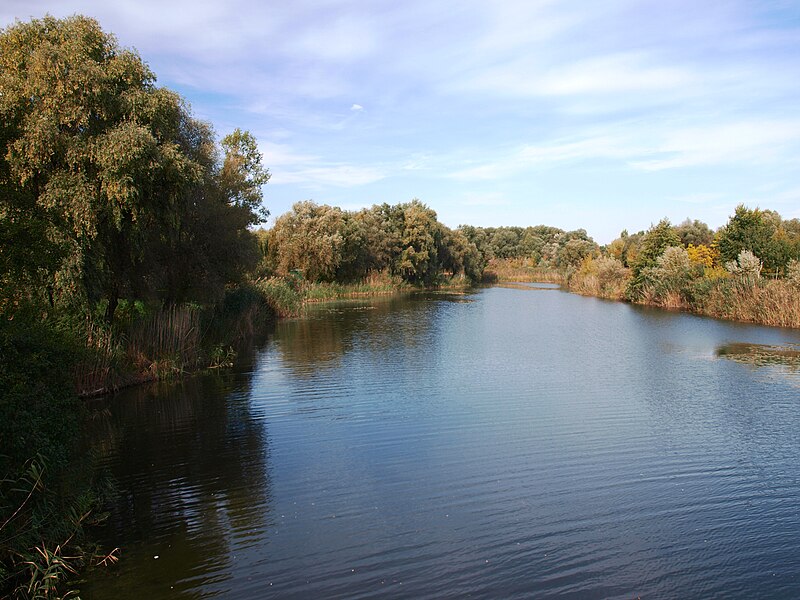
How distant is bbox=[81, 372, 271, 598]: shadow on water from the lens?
6.14m

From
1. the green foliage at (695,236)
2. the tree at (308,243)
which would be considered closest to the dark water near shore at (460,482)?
the tree at (308,243)

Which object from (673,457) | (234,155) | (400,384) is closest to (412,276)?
(234,155)

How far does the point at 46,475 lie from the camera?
6.48 metres

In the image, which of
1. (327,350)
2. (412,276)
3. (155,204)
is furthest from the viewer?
(412,276)

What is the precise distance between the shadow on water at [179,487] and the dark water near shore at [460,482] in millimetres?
35

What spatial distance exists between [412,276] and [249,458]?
175ft

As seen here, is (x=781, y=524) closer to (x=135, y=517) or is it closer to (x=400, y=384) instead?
(x=135, y=517)

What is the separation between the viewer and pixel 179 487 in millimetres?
8422


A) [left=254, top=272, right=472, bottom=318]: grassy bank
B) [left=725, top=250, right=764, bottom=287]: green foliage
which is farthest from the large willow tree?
[left=725, top=250, right=764, bottom=287]: green foliage

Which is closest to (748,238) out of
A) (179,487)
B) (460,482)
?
(460,482)

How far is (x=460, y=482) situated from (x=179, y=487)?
4095 millimetres

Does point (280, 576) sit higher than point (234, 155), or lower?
lower

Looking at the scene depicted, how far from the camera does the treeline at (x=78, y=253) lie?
20.7ft

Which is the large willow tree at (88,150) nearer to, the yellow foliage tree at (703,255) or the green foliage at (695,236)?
the yellow foliage tree at (703,255)
